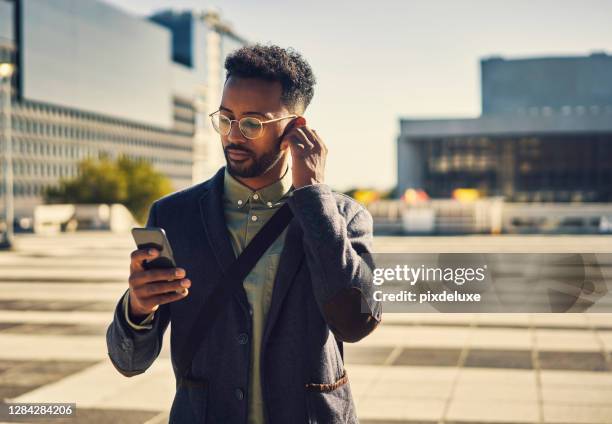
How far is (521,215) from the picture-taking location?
35.0 meters

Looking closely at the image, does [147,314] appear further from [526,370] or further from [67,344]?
[67,344]

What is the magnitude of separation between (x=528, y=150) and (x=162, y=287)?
63.2m

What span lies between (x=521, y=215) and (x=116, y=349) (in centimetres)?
3451

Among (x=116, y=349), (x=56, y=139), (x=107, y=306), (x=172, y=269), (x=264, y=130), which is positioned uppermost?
(x=56, y=139)

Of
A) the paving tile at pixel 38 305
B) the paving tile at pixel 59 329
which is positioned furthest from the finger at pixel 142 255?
the paving tile at pixel 38 305

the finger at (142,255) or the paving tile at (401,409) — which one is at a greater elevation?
the finger at (142,255)

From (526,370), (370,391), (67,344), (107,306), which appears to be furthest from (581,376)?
(107,306)

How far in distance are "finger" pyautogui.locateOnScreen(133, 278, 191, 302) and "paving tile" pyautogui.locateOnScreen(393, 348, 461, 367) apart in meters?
5.66

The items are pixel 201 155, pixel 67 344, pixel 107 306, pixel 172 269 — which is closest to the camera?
pixel 172 269

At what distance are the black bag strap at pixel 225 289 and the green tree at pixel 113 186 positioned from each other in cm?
5919

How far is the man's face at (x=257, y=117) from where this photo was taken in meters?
2.05

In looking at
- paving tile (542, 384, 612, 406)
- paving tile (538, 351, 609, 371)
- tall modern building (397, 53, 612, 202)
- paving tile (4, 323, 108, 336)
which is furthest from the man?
tall modern building (397, 53, 612, 202)

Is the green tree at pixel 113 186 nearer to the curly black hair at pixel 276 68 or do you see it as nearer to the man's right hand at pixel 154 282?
the curly black hair at pixel 276 68

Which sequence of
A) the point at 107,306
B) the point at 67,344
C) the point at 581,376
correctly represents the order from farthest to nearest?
the point at 107,306, the point at 67,344, the point at 581,376
